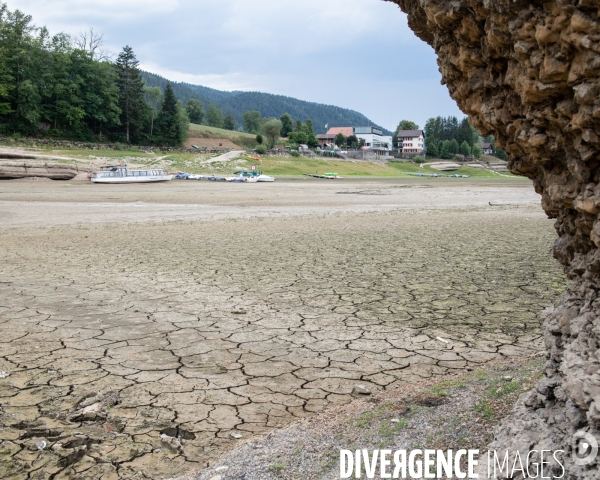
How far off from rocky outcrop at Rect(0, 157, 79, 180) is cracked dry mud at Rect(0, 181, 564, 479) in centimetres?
2802

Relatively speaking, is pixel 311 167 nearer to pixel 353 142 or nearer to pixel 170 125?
pixel 170 125

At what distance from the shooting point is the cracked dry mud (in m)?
4.24

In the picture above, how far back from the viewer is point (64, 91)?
70.6 metres

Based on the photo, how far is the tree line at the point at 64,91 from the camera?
215 ft

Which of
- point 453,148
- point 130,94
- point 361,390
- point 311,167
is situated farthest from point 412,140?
point 361,390

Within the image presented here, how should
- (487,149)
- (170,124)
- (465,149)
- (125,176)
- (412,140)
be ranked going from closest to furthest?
(125,176), (170,124), (465,149), (487,149), (412,140)

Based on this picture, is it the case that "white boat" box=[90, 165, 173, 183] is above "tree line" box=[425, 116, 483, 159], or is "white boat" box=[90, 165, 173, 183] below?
below

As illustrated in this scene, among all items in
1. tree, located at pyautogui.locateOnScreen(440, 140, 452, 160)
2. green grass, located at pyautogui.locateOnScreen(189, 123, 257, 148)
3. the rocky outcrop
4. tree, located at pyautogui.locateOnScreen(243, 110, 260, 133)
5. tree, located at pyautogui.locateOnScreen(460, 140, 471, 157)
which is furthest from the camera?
tree, located at pyautogui.locateOnScreen(243, 110, 260, 133)

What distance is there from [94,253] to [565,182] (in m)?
11.5

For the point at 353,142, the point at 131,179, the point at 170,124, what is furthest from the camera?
the point at 353,142

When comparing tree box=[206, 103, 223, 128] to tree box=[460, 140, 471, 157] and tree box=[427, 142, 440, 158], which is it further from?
tree box=[460, 140, 471, 157]

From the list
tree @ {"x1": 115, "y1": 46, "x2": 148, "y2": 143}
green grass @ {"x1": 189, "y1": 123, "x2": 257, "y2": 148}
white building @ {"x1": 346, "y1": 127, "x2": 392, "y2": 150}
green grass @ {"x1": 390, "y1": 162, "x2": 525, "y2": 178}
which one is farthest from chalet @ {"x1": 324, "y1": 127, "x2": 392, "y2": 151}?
tree @ {"x1": 115, "y1": 46, "x2": 148, "y2": 143}

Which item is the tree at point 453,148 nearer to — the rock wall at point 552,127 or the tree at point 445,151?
the tree at point 445,151

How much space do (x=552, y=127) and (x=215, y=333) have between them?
506cm
